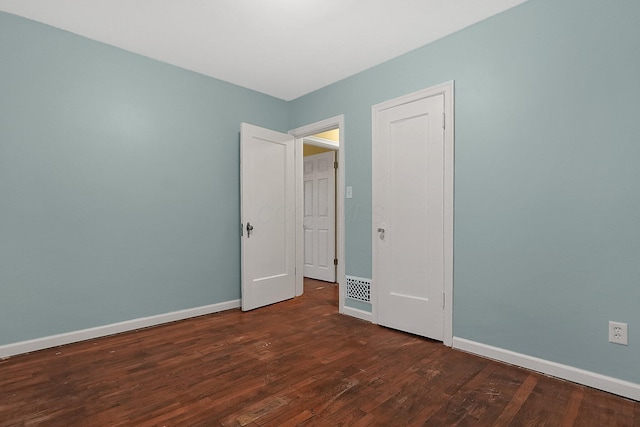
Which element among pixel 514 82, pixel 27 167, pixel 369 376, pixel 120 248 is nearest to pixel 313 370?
pixel 369 376

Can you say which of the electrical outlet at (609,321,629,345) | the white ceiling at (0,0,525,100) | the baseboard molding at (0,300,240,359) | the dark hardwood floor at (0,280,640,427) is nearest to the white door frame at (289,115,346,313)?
the white ceiling at (0,0,525,100)

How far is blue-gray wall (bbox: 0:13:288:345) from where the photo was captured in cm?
249

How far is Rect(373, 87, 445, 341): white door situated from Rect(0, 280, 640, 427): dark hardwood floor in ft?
0.89

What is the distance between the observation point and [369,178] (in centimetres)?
331

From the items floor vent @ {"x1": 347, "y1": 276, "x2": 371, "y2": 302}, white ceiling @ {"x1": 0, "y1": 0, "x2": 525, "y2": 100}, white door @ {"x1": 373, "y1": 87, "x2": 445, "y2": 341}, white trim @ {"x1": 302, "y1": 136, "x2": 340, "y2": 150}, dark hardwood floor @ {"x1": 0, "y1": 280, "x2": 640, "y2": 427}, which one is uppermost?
white ceiling @ {"x1": 0, "y1": 0, "x2": 525, "y2": 100}

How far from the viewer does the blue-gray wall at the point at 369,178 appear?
1.99 m

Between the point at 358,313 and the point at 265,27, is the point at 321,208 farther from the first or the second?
the point at 265,27

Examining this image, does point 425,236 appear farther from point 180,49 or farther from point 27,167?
point 27,167

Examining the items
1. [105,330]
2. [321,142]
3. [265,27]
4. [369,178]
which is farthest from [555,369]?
[321,142]

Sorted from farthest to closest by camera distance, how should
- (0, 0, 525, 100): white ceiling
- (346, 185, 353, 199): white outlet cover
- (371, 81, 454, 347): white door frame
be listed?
(346, 185, 353, 199): white outlet cover < (371, 81, 454, 347): white door frame < (0, 0, 525, 100): white ceiling

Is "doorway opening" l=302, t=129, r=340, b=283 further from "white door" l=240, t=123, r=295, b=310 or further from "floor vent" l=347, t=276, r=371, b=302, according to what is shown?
"floor vent" l=347, t=276, r=371, b=302

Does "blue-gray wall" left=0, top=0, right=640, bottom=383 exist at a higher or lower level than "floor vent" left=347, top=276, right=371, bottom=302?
higher

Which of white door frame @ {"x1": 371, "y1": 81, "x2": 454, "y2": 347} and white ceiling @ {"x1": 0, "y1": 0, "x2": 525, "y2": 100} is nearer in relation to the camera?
white ceiling @ {"x1": 0, "y1": 0, "x2": 525, "y2": 100}

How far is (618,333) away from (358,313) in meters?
2.04
